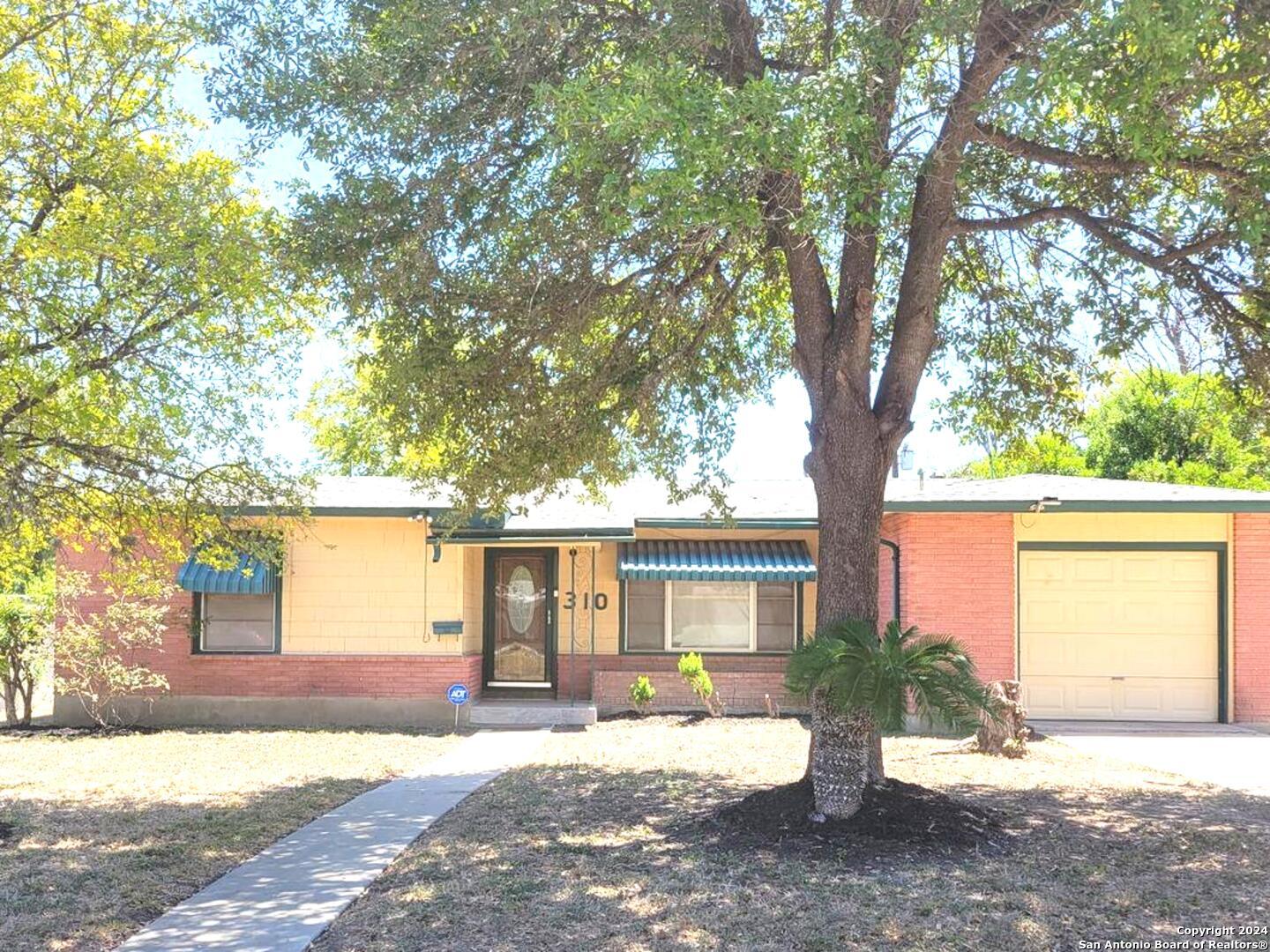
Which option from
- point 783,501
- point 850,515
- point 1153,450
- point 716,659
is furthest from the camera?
point 1153,450

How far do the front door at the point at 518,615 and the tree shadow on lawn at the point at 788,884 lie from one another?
7623 millimetres

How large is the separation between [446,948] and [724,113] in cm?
472

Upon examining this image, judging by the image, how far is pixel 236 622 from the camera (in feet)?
51.0

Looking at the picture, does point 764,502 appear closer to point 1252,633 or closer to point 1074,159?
point 1252,633

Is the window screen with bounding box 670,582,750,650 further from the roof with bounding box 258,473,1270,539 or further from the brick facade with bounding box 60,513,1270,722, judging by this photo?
the roof with bounding box 258,473,1270,539

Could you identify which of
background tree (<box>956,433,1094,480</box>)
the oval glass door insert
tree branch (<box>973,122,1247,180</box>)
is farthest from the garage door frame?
tree branch (<box>973,122,1247,180</box>)

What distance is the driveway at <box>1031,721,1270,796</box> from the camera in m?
10.9

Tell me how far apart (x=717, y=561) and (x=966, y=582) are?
3373 mm

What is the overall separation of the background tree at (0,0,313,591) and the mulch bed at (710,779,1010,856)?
514 cm

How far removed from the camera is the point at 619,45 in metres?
8.83

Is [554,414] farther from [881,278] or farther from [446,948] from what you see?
[446,948]

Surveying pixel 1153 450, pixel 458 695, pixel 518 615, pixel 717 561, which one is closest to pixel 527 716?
pixel 458 695

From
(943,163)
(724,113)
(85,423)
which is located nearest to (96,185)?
(85,423)

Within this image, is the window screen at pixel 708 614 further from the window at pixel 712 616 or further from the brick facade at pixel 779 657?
the brick facade at pixel 779 657
